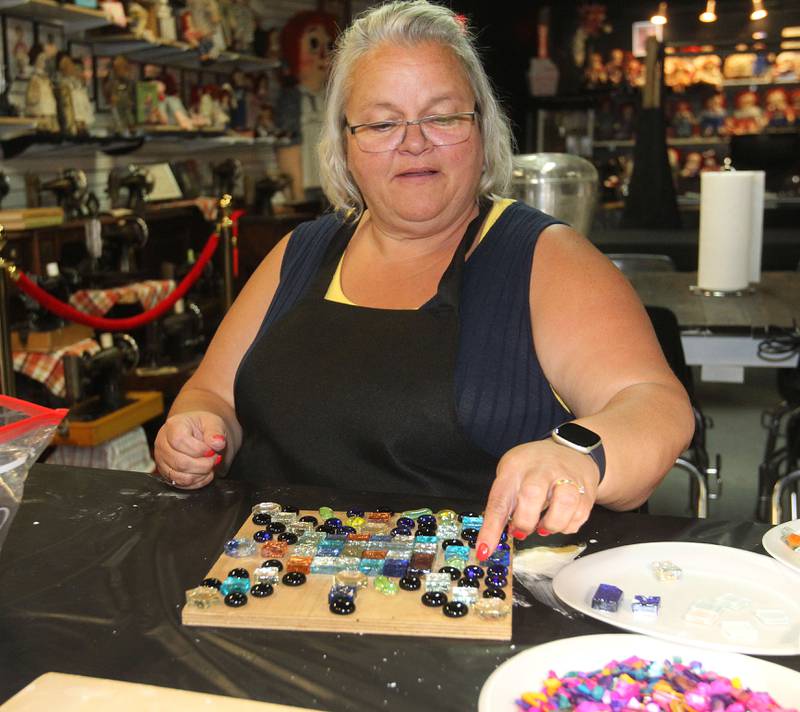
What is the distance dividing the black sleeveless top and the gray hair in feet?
0.54

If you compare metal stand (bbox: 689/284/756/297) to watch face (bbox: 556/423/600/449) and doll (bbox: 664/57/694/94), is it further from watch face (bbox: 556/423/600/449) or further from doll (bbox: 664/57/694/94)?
doll (bbox: 664/57/694/94)

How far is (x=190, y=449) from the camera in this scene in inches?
57.6

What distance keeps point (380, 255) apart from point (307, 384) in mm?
340

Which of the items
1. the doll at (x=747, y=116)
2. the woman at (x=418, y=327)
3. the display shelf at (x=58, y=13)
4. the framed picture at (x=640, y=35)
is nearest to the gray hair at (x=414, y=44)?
the woman at (x=418, y=327)

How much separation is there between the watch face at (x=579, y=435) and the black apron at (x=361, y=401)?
0.43 metres

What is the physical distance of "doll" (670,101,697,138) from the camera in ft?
28.9

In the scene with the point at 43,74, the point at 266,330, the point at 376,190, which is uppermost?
the point at 43,74

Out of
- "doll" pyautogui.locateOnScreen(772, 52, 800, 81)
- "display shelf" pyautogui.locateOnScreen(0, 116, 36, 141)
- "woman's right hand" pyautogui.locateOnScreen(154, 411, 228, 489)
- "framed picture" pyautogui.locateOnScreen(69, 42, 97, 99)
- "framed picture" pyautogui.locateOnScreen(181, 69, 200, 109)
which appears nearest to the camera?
"woman's right hand" pyautogui.locateOnScreen(154, 411, 228, 489)

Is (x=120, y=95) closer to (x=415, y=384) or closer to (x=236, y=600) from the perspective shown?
(x=415, y=384)

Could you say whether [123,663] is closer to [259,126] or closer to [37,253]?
[37,253]

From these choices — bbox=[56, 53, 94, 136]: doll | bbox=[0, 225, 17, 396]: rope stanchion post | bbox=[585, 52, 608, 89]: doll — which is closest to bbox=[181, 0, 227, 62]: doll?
bbox=[56, 53, 94, 136]: doll

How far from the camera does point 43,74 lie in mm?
4613

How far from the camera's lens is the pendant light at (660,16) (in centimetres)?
906

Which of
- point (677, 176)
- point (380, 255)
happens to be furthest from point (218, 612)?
point (677, 176)
